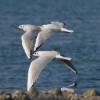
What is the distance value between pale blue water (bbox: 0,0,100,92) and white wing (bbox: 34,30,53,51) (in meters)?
5.80

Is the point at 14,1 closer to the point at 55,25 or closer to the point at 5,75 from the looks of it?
the point at 5,75

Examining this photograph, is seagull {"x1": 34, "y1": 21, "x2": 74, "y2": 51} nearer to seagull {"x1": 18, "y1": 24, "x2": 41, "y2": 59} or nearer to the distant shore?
seagull {"x1": 18, "y1": 24, "x2": 41, "y2": 59}

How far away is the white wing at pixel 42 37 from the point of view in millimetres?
12948

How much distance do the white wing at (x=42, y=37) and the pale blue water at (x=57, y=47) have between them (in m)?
5.80

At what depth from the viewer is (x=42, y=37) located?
521 inches

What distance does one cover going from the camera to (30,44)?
13094 millimetres

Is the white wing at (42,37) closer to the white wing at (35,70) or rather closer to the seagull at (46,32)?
the seagull at (46,32)

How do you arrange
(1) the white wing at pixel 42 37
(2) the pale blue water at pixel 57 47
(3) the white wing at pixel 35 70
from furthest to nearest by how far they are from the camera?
(2) the pale blue water at pixel 57 47
(1) the white wing at pixel 42 37
(3) the white wing at pixel 35 70

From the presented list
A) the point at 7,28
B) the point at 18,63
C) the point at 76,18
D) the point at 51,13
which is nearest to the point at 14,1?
the point at 51,13

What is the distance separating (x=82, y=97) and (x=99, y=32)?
55.9 feet

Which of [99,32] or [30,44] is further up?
[30,44]

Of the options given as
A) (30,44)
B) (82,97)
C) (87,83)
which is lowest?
(87,83)

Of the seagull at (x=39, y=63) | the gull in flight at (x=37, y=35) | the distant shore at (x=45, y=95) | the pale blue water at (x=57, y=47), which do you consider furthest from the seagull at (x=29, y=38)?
the pale blue water at (x=57, y=47)

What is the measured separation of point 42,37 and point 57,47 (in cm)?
1274
